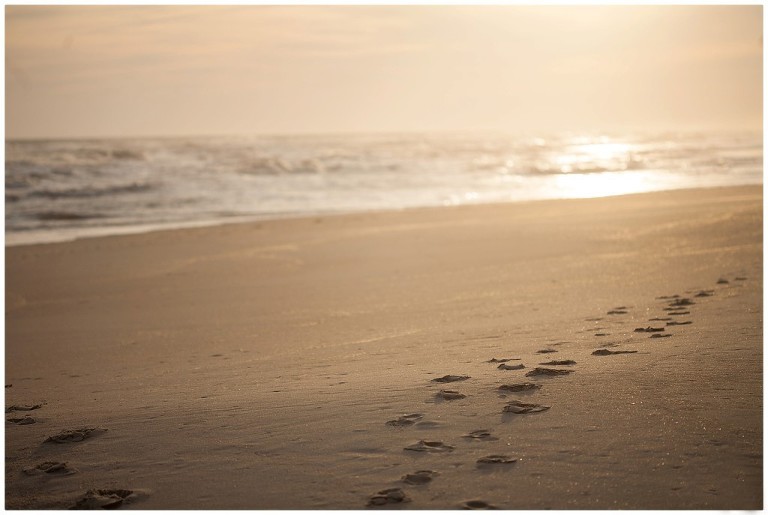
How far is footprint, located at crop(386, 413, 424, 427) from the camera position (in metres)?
3.27

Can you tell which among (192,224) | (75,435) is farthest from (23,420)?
(192,224)

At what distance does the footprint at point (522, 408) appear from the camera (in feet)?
10.8

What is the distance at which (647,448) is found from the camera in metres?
2.93

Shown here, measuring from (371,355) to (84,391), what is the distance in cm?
165

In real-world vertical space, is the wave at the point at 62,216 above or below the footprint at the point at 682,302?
above

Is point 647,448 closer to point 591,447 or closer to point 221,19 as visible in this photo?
point 591,447

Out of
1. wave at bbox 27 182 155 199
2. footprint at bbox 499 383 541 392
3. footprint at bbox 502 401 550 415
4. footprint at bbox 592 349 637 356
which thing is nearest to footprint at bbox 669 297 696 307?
footprint at bbox 592 349 637 356

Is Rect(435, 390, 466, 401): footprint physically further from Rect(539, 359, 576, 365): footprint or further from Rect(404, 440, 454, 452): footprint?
Rect(539, 359, 576, 365): footprint

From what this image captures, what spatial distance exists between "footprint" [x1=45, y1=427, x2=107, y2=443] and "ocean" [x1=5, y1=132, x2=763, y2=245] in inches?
362

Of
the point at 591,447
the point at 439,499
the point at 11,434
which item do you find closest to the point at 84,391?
the point at 11,434

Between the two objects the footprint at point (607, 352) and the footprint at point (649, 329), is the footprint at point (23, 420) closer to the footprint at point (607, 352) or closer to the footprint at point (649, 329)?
the footprint at point (607, 352)

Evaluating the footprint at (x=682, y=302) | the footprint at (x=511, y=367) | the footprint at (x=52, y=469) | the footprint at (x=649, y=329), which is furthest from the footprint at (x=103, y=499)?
the footprint at (x=682, y=302)

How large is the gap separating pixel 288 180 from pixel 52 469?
64.0ft

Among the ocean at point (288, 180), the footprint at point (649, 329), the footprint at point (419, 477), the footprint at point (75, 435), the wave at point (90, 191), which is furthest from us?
the wave at point (90, 191)
